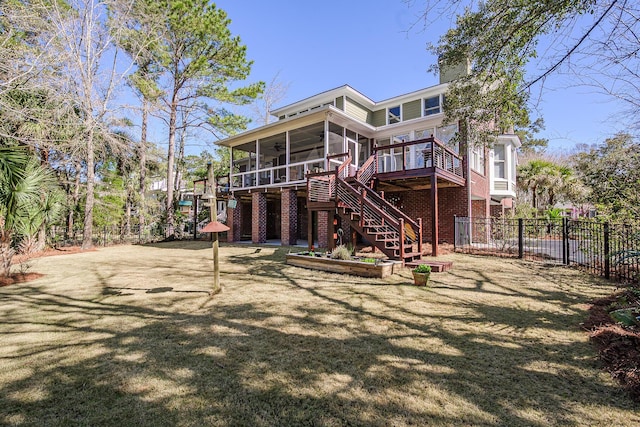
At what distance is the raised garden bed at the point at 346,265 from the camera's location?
7.01m

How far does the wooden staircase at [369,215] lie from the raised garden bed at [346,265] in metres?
0.88

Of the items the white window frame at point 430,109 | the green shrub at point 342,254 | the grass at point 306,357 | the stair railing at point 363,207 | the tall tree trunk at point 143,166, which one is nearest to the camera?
the grass at point 306,357

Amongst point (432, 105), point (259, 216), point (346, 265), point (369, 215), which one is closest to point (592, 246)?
point (369, 215)

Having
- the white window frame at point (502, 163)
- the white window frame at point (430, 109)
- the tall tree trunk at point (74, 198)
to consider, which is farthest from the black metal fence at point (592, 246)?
the tall tree trunk at point (74, 198)

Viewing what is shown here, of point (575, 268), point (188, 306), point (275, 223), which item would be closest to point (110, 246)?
point (275, 223)

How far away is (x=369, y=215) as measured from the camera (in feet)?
30.9

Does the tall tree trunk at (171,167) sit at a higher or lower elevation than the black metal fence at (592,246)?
higher

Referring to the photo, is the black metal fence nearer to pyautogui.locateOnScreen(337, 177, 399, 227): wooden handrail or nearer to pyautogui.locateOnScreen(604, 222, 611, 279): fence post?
pyautogui.locateOnScreen(604, 222, 611, 279): fence post

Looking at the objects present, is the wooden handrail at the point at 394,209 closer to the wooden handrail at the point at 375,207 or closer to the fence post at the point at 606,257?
the wooden handrail at the point at 375,207

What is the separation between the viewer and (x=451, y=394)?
253cm

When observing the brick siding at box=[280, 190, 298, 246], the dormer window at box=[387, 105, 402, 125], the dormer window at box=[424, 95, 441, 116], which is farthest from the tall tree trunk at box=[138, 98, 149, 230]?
the dormer window at box=[424, 95, 441, 116]

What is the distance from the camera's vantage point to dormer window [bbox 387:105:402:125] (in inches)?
653

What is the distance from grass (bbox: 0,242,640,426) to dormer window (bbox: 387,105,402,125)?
12511mm

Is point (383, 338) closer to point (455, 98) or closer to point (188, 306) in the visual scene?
point (188, 306)
